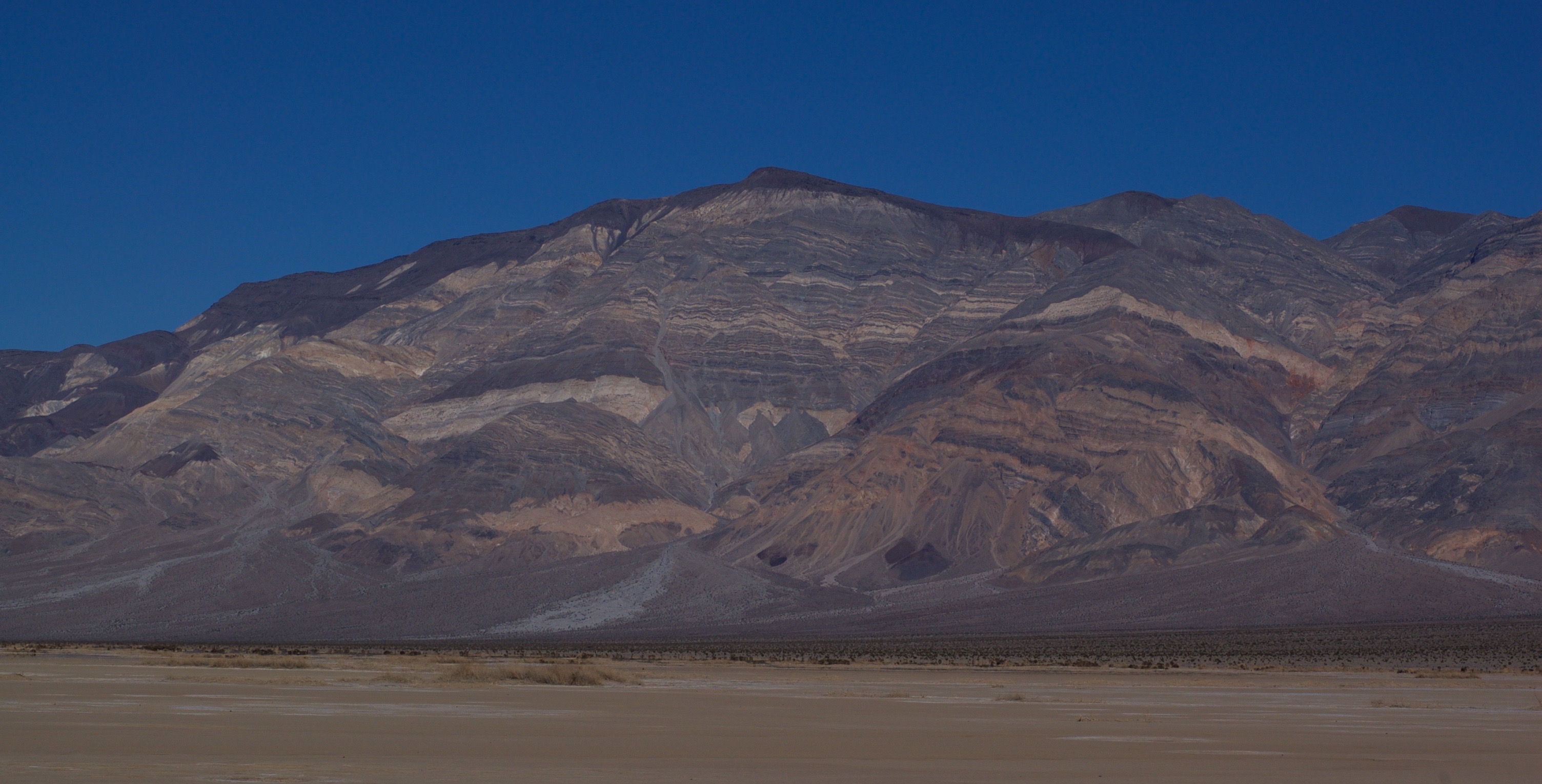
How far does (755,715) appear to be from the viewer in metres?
26.0

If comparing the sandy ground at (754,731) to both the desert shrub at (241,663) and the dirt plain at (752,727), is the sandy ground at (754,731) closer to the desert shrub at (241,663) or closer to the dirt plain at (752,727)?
the dirt plain at (752,727)

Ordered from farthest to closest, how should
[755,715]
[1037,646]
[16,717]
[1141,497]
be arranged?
[1141,497]
[1037,646]
[755,715]
[16,717]

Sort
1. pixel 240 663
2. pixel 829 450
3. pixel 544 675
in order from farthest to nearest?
1. pixel 829 450
2. pixel 240 663
3. pixel 544 675

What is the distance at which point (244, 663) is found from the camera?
45.2 m

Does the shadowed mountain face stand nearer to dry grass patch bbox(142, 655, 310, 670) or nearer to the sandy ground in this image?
dry grass patch bbox(142, 655, 310, 670)

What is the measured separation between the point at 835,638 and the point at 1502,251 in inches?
4606

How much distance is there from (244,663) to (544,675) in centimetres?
1220

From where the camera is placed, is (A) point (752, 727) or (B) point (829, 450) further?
(B) point (829, 450)

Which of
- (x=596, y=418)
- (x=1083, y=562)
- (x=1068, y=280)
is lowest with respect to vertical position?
(x=1083, y=562)

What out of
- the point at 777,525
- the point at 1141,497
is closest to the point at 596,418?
the point at 777,525

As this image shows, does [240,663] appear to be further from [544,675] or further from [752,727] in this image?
[752,727]

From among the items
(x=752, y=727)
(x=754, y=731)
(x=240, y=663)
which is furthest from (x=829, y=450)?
(x=754, y=731)

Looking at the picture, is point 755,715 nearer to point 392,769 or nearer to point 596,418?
point 392,769

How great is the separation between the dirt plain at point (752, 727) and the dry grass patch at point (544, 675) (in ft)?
0.71
